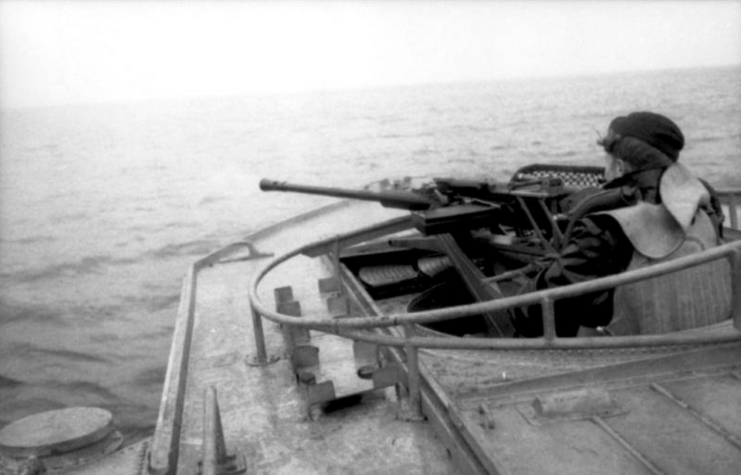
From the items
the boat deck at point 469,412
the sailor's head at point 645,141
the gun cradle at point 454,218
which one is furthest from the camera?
the gun cradle at point 454,218

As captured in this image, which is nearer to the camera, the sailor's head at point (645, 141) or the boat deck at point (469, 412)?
the boat deck at point (469, 412)

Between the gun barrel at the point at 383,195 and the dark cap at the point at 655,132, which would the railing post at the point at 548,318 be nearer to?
the dark cap at the point at 655,132

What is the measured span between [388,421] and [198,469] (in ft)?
3.73

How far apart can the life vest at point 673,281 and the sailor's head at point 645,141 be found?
0.37 metres

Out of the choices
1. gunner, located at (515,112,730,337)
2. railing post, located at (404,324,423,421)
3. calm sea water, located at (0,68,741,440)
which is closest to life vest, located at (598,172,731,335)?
gunner, located at (515,112,730,337)

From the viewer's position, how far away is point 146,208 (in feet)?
112

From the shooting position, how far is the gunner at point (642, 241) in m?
4.32

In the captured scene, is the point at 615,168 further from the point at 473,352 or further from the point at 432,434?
the point at 432,434

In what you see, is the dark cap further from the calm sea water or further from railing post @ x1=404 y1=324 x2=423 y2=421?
the calm sea water

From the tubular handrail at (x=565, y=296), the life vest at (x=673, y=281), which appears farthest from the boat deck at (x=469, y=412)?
the tubular handrail at (x=565, y=296)

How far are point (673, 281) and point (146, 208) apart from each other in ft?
105

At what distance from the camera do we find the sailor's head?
15.1 ft

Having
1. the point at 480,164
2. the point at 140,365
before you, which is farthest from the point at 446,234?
the point at 480,164

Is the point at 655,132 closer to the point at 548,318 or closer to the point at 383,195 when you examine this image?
the point at 548,318
